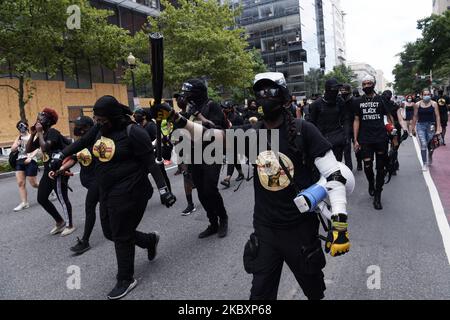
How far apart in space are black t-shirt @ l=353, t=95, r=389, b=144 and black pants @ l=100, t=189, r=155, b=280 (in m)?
3.87

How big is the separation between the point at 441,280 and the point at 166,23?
78.7 feet

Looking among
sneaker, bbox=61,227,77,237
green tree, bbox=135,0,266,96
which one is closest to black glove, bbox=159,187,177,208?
sneaker, bbox=61,227,77,237

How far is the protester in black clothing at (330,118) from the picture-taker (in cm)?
627

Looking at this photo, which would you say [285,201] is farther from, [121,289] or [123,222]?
[121,289]

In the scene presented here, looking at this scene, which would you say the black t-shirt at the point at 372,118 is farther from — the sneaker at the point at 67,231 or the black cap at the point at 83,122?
the sneaker at the point at 67,231

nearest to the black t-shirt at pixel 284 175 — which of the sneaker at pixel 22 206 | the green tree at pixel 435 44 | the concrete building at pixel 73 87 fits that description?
the sneaker at pixel 22 206

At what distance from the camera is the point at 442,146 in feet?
39.1

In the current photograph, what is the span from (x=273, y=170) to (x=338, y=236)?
54cm

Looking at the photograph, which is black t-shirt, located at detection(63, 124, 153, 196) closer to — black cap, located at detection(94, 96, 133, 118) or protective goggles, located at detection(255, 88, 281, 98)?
black cap, located at detection(94, 96, 133, 118)

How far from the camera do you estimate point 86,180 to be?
4945mm

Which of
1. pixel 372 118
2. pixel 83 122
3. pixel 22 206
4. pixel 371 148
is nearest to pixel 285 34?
pixel 372 118

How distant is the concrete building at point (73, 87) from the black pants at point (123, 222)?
50.5ft

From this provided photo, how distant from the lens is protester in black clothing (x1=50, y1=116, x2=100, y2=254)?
4660 mm

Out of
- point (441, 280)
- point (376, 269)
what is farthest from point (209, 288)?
point (441, 280)
